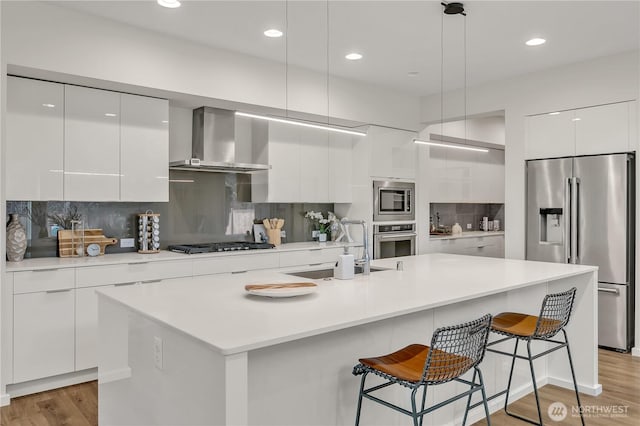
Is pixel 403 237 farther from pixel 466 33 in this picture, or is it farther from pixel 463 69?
pixel 466 33

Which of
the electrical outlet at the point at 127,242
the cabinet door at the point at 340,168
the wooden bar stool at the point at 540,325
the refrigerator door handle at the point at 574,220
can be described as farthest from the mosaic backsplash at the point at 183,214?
the wooden bar stool at the point at 540,325

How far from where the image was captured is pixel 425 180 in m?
6.14

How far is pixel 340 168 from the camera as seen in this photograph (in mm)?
5598

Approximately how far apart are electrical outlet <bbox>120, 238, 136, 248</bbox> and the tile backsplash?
176 inches

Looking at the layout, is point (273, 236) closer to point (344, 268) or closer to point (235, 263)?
point (235, 263)

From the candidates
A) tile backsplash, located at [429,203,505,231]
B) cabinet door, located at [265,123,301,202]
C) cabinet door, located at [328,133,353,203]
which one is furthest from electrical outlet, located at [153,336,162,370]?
tile backsplash, located at [429,203,505,231]

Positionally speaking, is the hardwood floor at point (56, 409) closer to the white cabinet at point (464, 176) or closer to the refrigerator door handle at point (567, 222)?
the refrigerator door handle at point (567, 222)

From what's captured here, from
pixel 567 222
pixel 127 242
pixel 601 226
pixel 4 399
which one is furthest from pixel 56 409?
pixel 601 226

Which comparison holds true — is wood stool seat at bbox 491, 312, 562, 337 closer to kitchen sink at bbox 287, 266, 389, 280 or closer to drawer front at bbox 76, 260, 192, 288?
kitchen sink at bbox 287, 266, 389, 280

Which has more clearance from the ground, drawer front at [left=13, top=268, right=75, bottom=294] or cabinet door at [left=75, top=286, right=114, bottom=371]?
drawer front at [left=13, top=268, right=75, bottom=294]

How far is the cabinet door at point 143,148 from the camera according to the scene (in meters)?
3.95

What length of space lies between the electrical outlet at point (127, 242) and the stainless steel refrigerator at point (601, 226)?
3849mm

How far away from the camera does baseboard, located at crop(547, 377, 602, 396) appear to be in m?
3.45

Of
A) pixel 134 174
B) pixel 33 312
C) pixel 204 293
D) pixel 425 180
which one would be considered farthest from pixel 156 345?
pixel 425 180
